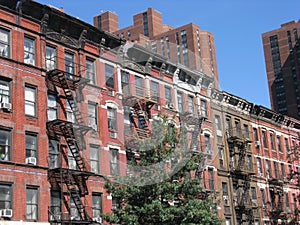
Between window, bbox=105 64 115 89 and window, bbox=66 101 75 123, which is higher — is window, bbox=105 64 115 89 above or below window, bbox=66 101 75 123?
above

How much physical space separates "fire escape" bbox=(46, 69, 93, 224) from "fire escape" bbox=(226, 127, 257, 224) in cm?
1895

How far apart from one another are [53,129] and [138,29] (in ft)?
445

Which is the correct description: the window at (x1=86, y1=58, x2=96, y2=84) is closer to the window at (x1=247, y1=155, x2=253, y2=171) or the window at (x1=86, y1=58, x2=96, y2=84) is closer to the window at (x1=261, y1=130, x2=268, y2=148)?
the window at (x1=247, y1=155, x2=253, y2=171)

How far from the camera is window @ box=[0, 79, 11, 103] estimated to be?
2998cm

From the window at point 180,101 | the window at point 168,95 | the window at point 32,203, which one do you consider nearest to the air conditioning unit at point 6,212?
the window at point 32,203

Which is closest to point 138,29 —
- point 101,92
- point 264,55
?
point 264,55

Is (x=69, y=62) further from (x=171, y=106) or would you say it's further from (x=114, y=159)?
(x=171, y=106)

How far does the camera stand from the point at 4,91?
3022 centimetres

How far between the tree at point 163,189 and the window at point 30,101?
20.9ft

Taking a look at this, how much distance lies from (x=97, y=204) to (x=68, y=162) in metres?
3.36

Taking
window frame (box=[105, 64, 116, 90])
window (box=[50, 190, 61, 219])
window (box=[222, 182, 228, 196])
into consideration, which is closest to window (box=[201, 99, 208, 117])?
window (box=[222, 182, 228, 196])

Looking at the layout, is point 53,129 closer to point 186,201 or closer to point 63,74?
point 63,74

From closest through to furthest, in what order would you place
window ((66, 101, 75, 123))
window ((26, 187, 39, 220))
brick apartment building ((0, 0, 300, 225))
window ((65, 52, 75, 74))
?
window ((26, 187, 39, 220)), brick apartment building ((0, 0, 300, 225)), window ((66, 101, 75, 123)), window ((65, 52, 75, 74))

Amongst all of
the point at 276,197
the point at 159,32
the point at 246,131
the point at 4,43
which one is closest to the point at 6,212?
the point at 4,43
